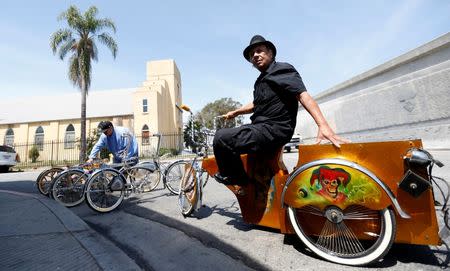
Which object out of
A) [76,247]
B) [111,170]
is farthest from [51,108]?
[76,247]

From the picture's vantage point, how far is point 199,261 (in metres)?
2.19

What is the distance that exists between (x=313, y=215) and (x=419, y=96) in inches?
532

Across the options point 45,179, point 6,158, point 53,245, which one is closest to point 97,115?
point 6,158

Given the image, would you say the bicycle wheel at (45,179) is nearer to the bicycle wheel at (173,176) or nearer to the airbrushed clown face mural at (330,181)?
the bicycle wheel at (173,176)

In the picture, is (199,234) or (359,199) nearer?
(359,199)

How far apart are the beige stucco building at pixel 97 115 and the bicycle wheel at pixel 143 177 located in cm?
2343

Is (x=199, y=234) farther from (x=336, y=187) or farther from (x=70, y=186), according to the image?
(x=70, y=186)

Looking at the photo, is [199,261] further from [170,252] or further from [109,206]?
[109,206]

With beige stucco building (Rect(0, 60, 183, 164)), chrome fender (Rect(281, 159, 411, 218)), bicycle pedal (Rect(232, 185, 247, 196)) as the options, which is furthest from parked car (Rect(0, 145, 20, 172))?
chrome fender (Rect(281, 159, 411, 218))

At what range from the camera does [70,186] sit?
16.6 ft

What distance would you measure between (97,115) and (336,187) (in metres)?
36.2

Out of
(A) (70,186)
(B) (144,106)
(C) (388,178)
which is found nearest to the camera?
(C) (388,178)

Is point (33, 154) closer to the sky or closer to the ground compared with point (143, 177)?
closer to the sky

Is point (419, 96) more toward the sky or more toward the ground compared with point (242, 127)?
more toward the sky
